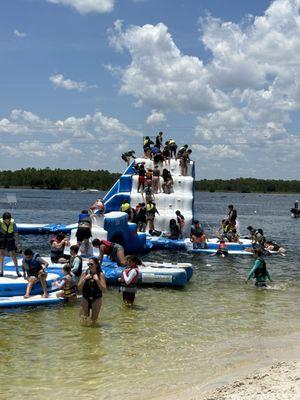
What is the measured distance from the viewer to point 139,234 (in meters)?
21.0

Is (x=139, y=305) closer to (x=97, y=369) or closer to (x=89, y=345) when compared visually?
(x=89, y=345)

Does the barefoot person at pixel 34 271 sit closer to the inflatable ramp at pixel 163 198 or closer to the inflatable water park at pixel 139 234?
the inflatable water park at pixel 139 234

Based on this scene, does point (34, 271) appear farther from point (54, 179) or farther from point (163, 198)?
point (54, 179)

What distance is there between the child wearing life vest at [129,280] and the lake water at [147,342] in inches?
10.6

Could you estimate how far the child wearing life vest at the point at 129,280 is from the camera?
438 inches

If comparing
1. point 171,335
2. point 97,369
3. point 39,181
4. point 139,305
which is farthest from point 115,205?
point 39,181

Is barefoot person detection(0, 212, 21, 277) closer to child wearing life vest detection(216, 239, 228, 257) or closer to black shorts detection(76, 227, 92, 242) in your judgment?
black shorts detection(76, 227, 92, 242)

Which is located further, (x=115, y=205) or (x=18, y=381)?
(x=115, y=205)

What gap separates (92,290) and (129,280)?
1397mm

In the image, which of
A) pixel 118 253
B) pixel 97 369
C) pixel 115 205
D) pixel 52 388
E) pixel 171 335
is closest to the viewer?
pixel 52 388

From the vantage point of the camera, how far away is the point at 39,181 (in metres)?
146

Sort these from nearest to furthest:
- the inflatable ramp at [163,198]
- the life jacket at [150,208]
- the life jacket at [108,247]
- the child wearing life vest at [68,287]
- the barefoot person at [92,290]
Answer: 1. the barefoot person at [92,290]
2. the child wearing life vest at [68,287]
3. the life jacket at [108,247]
4. the life jacket at [150,208]
5. the inflatable ramp at [163,198]

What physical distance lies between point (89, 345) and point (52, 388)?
5.95 feet

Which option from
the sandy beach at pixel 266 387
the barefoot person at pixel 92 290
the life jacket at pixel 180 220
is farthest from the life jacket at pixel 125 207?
the sandy beach at pixel 266 387
